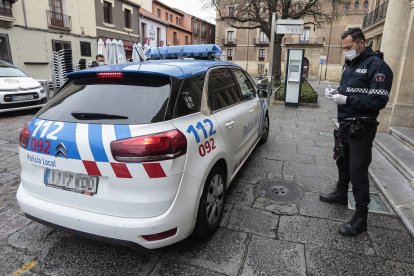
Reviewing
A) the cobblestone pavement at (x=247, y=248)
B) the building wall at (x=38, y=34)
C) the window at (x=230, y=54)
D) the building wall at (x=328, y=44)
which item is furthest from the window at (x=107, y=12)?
the window at (x=230, y=54)

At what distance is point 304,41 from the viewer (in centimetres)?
3859

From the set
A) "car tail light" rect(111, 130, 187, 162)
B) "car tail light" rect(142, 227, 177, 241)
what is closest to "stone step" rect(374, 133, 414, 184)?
"car tail light" rect(142, 227, 177, 241)

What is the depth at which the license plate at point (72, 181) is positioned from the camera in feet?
6.75

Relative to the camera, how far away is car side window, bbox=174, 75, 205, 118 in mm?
2266

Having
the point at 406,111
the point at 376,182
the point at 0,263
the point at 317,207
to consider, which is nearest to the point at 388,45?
the point at 406,111

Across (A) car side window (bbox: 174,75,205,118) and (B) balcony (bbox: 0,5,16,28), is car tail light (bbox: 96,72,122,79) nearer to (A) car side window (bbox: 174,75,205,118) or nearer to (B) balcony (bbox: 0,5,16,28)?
(A) car side window (bbox: 174,75,205,118)

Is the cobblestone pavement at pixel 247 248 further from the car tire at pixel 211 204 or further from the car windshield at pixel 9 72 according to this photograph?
the car windshield at pixel 9 72

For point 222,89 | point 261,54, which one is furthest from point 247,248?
point 261,54

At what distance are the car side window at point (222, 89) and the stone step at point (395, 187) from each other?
2.19 metres

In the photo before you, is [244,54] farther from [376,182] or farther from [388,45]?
[376,182]

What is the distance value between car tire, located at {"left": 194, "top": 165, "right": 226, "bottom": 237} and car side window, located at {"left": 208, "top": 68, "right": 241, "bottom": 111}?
68cm

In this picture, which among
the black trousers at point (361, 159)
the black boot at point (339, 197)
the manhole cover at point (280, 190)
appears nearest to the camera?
the black trousers at point (361, 159)

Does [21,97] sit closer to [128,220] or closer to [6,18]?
[128,220]

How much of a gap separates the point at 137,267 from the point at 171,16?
42.3m
